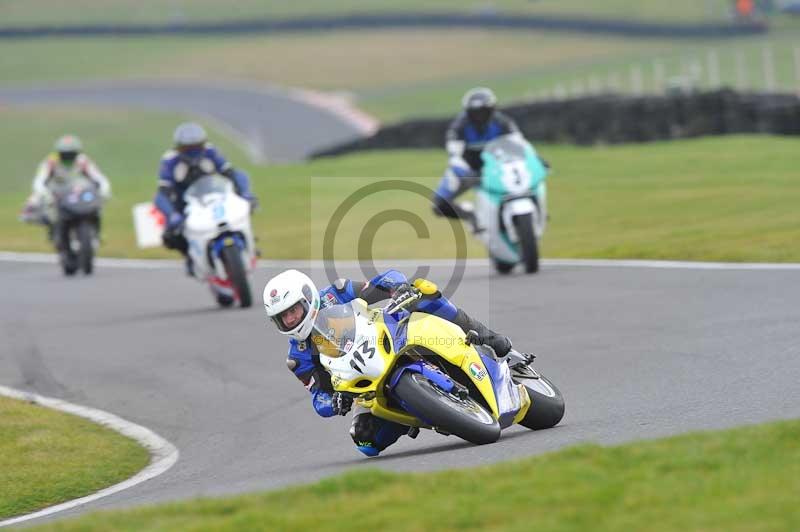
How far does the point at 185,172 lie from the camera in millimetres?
16062

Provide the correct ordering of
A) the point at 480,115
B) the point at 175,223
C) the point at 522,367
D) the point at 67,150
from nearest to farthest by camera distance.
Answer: the point at 522,367
the point at 175,223
the point at 480,115
the point at 67,150

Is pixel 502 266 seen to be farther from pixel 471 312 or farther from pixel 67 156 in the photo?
pixel 67 156

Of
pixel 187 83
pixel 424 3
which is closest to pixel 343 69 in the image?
pixel 187 83

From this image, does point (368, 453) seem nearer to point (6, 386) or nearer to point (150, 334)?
point (6, 386)

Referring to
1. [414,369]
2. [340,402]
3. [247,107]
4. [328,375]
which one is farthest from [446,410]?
[247,107]

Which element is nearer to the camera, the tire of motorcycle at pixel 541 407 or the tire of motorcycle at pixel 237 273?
the tire of motorcycle at pixel 541 407

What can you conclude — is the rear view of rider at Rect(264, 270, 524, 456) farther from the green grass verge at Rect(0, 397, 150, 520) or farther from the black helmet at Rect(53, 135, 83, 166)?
the black helmet at Rect(53, 135, 83, 166)

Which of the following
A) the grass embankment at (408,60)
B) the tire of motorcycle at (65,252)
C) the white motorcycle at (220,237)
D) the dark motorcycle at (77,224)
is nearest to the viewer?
the white motorcycle at (220,237)

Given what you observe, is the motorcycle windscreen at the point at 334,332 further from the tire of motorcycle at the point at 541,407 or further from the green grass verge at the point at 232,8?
the green grass verge at the point at 232,8

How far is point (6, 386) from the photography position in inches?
496

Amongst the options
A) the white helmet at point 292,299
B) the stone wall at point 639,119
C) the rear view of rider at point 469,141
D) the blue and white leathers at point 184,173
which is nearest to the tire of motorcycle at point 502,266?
the rear view of rider at point 469,141

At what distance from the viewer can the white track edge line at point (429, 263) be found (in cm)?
1416

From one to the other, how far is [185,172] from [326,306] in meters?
8.35

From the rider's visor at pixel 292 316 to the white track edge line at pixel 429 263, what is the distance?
6988 millimetres
